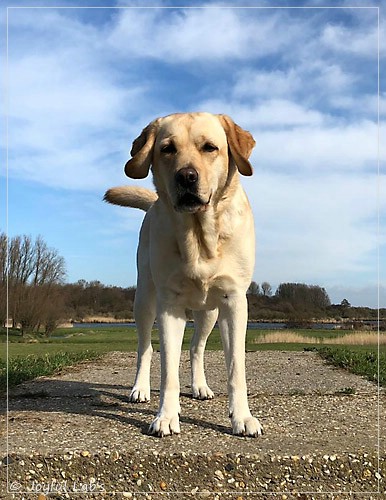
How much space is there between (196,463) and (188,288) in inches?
53.8

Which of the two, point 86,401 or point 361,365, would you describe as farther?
point 361,365

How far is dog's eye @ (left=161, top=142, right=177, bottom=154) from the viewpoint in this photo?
167 inches

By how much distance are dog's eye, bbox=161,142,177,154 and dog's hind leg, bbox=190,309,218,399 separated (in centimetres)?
211

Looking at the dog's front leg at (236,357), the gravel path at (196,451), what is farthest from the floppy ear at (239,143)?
the gravel path at (196,451)

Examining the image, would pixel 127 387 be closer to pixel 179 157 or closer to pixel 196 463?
pixel 196 463

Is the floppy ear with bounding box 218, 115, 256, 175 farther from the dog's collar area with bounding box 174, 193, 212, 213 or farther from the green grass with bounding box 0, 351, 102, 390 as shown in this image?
the green grass with bounding box 0, 351, 102, 390

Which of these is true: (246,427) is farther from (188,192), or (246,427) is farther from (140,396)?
(188,192)

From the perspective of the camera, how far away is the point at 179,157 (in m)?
4.16

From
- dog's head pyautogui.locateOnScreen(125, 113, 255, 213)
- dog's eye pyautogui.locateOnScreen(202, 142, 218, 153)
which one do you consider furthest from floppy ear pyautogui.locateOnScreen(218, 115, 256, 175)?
dog's eye pyautogui.locateOnScreen(202, 142, 218, 153)

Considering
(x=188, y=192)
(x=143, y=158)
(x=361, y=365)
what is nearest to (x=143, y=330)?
(x=143, y=158)

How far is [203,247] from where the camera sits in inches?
179

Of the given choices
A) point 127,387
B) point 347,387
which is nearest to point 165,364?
point 127,387


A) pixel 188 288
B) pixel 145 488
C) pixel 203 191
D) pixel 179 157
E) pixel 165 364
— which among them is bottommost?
pixel 145 488

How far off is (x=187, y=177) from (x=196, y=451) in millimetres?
1977
